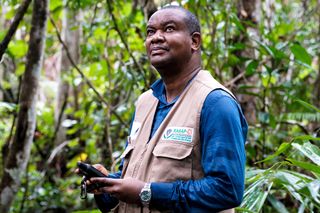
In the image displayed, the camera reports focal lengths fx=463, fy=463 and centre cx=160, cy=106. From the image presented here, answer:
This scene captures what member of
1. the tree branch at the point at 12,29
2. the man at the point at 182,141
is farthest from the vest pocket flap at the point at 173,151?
the tree branch at the point at 12,29

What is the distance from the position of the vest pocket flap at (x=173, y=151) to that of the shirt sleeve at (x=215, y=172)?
61 mm

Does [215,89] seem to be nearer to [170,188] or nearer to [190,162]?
[190,162]

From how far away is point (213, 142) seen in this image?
1615mm

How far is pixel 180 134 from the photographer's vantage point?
171cm

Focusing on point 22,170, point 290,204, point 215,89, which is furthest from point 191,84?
point 290,204

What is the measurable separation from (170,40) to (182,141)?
419 millimetres

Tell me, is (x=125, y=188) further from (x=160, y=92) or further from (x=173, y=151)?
(x=160, y=92)

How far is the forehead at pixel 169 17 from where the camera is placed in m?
1.86

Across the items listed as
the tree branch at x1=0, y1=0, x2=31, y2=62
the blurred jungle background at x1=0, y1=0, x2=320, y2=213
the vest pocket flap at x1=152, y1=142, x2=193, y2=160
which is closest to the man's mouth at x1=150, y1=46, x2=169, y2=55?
the vest pocket flap at x1=152, y1=142, x2=193, y2=160

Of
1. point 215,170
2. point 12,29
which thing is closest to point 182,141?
point 215,170

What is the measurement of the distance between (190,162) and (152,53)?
48 cm

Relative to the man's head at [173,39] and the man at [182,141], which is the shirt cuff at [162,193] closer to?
the man at [182,141]

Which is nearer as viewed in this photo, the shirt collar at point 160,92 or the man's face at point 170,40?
the man's face at point 170,40

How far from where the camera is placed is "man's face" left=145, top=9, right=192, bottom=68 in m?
1.84
